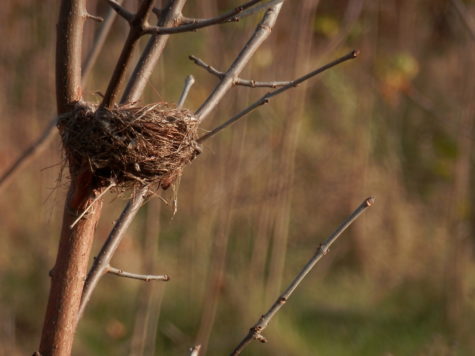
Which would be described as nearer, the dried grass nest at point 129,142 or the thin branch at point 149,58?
the dried grass nest at point 129,142

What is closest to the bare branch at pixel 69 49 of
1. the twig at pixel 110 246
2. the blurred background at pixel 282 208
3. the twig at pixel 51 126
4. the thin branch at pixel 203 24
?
the thin branch at pixel 203 24

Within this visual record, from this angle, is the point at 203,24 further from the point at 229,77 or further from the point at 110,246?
the point at 110,246

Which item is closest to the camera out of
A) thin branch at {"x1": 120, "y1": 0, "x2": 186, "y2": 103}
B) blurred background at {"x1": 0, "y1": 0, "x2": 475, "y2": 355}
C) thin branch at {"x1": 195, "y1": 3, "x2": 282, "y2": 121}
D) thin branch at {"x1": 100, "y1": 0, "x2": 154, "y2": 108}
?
thin branch at {"x1": 100, "y1": 0, "x2": 154, "y2": 108}

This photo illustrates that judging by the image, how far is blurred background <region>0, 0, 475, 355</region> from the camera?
4.02 meters

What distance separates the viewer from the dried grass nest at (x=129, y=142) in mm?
1066

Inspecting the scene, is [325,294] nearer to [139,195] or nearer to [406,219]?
[406,219]

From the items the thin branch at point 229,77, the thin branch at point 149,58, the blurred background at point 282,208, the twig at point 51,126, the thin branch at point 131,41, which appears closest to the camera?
the thin branch at point 131,41

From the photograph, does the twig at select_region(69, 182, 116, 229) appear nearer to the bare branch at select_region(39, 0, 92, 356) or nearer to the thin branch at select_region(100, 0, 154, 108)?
the bare branch at select_region(39, 0, 92, 356)

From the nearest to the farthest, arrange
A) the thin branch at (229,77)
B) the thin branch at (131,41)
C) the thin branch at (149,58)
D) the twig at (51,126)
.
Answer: the thin branch at (131,41) → the thin branch at (149,58) → the thin branch at (229,77) → the twig at (51,126)

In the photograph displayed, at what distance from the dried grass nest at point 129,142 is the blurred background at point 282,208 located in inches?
79.2

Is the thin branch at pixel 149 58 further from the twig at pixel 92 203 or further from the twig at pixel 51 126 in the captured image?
the twig at pixel 51 126

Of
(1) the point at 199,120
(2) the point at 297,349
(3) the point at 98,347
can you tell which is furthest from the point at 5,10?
(1) the point at 199,120

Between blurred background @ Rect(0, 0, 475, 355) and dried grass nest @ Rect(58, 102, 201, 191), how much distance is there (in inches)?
79.2

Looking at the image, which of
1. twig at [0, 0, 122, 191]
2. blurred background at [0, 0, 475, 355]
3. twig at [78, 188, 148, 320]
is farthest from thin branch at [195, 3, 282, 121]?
blurred background at [0, 0, 475, 355]
